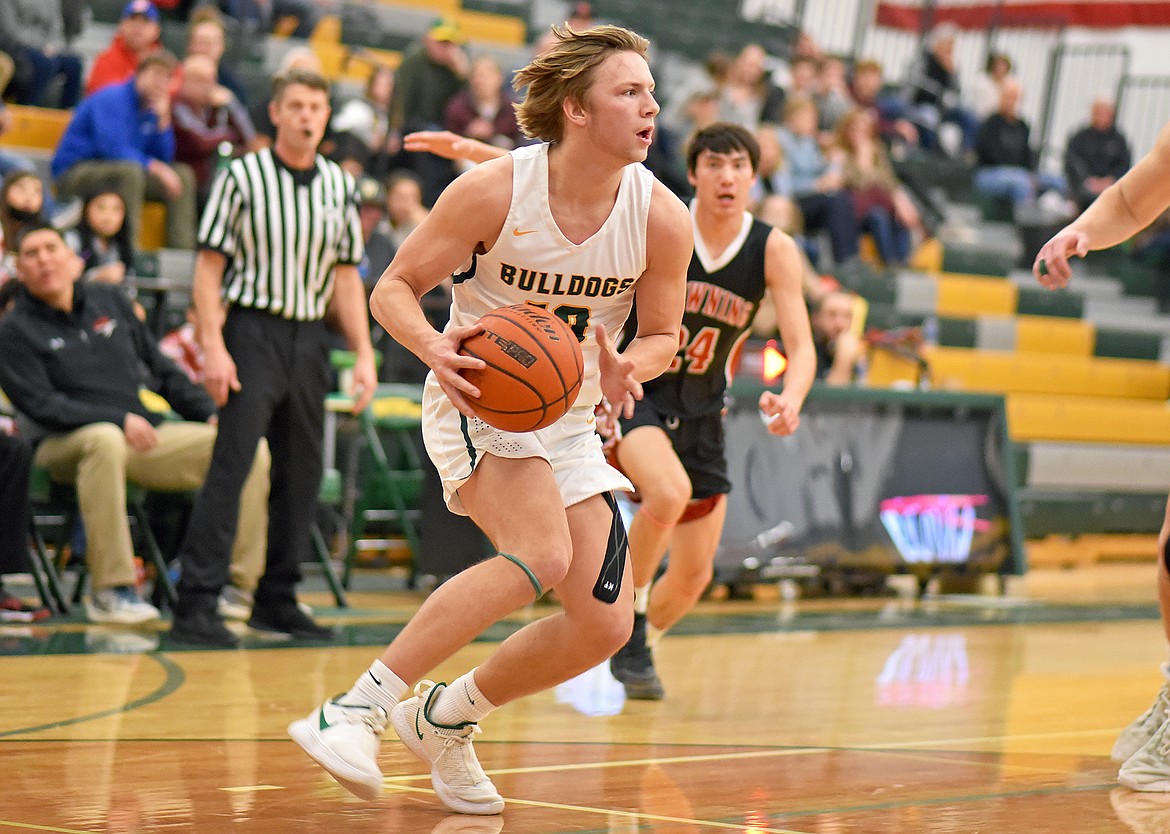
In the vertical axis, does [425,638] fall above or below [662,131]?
below

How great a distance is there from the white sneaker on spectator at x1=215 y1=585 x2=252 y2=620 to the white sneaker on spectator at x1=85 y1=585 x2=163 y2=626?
0.57 meters

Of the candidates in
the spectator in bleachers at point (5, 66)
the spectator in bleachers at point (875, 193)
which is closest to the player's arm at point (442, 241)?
the spectator in bleachers at point (5, 66)

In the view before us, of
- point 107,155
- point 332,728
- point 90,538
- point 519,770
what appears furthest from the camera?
point 107,155

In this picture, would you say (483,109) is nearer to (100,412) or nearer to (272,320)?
(100,412)

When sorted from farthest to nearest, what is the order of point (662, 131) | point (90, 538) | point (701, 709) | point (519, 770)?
point (662, 131)
point (90, 538)
point (701, 709)
point (519, 770)

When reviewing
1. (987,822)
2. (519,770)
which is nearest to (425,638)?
(519,770)

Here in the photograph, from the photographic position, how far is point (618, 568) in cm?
384

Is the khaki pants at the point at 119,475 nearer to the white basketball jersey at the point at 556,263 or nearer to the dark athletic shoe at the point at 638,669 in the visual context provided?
the dark athletic shoe at the point at 638,669

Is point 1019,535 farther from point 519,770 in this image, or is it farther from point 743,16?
point 743,16

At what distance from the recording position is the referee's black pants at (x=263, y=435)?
6727 millimetres

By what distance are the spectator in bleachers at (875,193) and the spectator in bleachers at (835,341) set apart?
411 cm

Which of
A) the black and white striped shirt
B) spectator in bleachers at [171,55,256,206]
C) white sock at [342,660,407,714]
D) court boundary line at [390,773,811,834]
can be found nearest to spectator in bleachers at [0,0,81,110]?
spectator in bleachers at [171,55,256,206]

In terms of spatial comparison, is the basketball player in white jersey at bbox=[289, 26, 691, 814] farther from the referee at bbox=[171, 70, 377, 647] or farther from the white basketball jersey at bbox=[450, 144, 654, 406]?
the referee at bbox=[171, 70, 377, 647]

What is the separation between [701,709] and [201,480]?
2.91 meters
